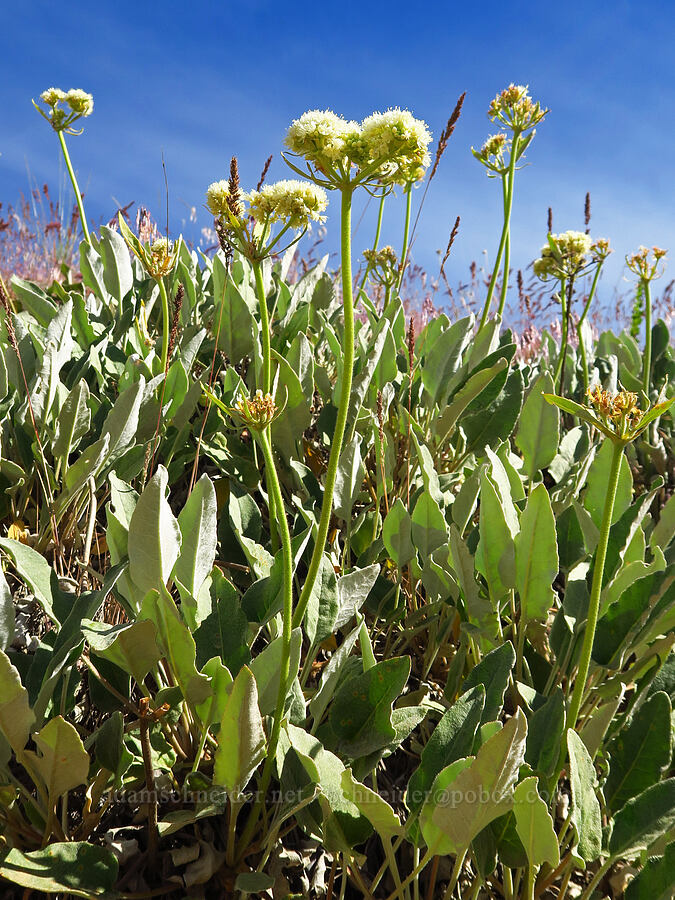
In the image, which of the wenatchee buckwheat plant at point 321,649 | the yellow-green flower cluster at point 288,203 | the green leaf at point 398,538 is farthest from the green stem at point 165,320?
the green leaf at point 398,538

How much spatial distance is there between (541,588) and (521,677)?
22cm

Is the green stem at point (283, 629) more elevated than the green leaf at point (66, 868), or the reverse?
the green stem at point (283, 629)

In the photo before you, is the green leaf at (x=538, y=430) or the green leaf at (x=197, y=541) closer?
the green leaf at (x=197, y=541)

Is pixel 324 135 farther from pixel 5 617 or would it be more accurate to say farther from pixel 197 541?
pixel 5 617

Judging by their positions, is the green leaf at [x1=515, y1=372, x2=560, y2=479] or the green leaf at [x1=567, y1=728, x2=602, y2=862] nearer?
the green leaf at [x1=567, y1=728, x2=602, y2=862]

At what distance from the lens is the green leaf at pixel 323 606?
121cm

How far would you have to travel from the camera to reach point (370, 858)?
50.9 inches

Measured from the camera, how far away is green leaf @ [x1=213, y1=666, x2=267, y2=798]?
93 cm

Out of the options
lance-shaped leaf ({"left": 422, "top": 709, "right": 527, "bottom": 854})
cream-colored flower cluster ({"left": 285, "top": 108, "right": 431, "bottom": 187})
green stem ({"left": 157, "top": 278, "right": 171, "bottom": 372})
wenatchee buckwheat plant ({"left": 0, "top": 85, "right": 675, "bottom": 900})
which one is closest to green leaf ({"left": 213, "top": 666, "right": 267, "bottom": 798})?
wenatchee buckwheat plant ({"left": 0, "top": 85, "right": 675, "bottom": 900})

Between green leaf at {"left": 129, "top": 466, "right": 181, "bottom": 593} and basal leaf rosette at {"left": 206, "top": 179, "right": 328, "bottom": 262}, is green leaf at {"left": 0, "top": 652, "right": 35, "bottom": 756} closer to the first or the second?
green leaf at {"left": 129, "top": 466, "right": 181, "bottom": 593}

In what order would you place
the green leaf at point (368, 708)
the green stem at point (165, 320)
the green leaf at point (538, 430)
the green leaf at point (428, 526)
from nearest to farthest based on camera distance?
the green leaf at point (368, 708), the green leaf at point (428, 526), the green stem at point (165, 320), the green leaf at point (538, 430)

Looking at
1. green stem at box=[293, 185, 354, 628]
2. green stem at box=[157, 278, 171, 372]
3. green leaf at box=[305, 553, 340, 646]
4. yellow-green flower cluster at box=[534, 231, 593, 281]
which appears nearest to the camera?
green stem at box=[293, 185, 354, 628]

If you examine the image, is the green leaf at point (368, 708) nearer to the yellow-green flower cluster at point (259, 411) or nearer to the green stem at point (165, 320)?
the yellow-green flower cluster at point (259, 411)

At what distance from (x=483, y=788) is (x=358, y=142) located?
783mm
